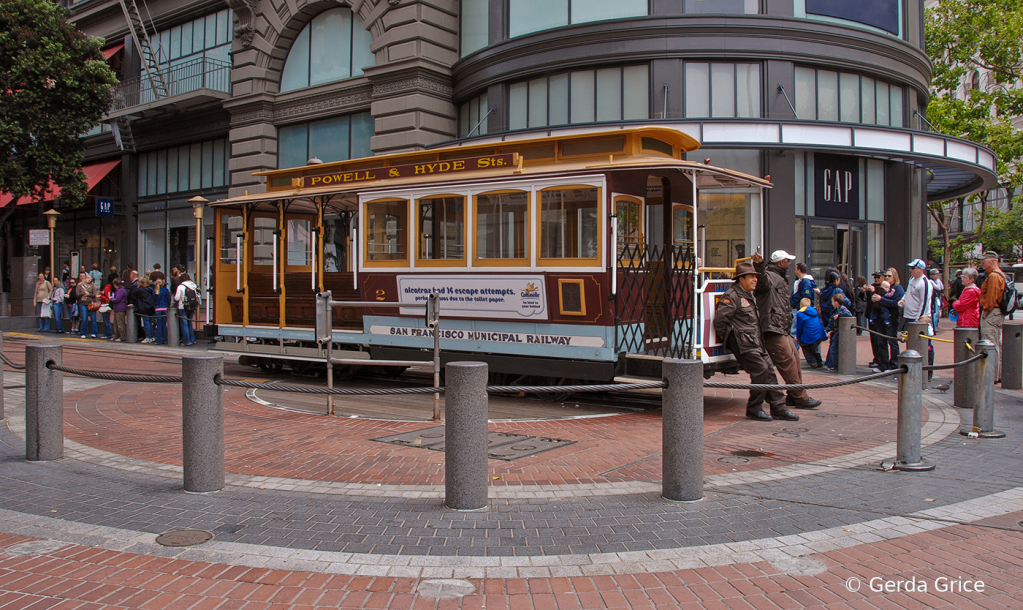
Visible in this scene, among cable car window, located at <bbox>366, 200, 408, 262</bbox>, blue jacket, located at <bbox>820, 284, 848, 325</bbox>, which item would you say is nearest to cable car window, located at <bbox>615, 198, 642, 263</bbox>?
cable car window, located at <bbox>366, 200, 408, 262</bbox>

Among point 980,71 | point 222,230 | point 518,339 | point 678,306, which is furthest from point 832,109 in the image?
point 980,71

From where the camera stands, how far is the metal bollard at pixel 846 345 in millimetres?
12512

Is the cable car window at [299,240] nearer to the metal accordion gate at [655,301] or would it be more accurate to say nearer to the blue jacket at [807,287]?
the metal accordion gate at [655,301]

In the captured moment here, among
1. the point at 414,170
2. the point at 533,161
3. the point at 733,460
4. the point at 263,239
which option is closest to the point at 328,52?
the point at 263,239

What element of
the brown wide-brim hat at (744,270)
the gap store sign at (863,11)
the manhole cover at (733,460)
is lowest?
the manhole cover at (733,460)

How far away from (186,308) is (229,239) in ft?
20.8

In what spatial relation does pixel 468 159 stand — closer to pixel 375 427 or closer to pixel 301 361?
pixel 375 427

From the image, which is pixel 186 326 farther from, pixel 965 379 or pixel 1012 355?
pixel 1012 355

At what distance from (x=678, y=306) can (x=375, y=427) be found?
4449 mm

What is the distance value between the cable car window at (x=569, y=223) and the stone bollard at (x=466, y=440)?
4487 millimetres

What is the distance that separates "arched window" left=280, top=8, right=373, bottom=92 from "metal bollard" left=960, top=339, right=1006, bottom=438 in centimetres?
1914

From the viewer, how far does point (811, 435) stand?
7.84 m

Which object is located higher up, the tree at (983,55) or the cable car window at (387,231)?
the tree at (983,55)

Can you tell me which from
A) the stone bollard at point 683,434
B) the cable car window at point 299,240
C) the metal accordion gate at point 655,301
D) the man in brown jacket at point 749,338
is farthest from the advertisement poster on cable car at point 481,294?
the stone bollard at point 683,434
